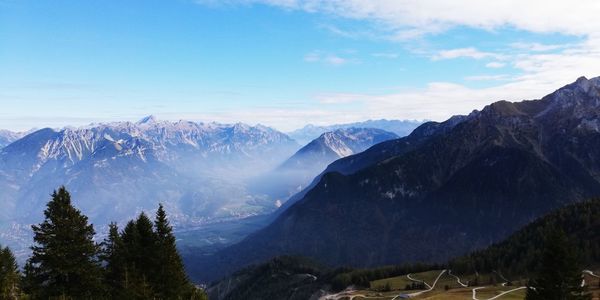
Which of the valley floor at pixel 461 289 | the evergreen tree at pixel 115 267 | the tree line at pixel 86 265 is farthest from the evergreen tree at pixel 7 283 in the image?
the valley floor at pixel 461 289

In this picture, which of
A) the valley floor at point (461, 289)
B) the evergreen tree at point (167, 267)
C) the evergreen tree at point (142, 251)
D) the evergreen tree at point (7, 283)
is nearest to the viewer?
the evergreen tree at point (7, 283)

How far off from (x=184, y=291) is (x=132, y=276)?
6.63 m

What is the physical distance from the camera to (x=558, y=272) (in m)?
51.1

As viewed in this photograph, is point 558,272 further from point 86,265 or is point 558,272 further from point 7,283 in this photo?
point 7,283

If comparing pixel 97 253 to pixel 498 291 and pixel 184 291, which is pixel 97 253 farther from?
pixel 498 291

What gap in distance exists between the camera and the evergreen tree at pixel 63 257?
139 feet

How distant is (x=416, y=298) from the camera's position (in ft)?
453

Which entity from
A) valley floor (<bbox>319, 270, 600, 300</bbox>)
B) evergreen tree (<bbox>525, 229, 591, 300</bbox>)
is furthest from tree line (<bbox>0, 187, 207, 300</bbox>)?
valley floor (<bbox>319, 270, 600, 300</bbox>)

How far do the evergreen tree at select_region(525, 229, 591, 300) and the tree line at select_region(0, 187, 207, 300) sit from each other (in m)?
37.9

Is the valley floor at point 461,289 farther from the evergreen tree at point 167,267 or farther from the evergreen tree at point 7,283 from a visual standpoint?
the evergreen tree at point 7,283

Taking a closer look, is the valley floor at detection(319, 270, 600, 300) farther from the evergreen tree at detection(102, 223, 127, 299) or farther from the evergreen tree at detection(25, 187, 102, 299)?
the evergreen tree at detection(25, 187, 102, 299)

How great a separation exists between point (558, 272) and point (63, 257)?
168ft

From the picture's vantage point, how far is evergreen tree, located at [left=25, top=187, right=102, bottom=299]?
139ft

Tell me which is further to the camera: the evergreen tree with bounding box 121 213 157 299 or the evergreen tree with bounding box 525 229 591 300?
the evergreen tree with bounding box 525 229 591 300
